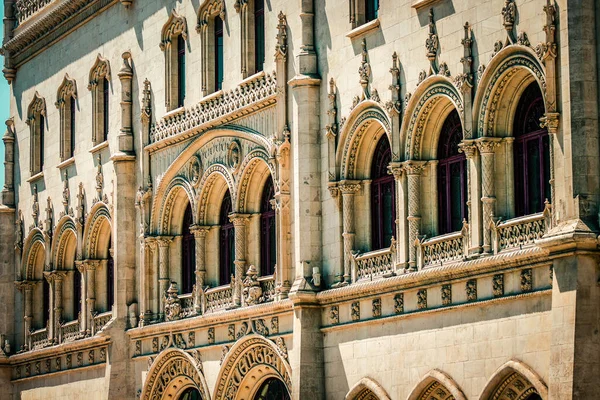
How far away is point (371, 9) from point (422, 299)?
7201mm

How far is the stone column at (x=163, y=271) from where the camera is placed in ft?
145

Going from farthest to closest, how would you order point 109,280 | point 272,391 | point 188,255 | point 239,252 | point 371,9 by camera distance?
point 109,280 → point 188,255 → point 239,252 → point 272,391 → point 371,9

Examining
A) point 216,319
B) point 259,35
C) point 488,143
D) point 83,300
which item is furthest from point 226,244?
point 488,143

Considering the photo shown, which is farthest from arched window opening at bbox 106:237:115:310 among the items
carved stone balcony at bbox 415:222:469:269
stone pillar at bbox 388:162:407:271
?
carved stone balcony at bbox 415:222:469:269

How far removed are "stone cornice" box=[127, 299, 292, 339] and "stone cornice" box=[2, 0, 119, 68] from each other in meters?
10.4

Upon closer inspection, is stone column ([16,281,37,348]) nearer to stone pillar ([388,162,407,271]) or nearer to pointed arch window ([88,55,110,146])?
pointed arch window ([88,55,110,146])

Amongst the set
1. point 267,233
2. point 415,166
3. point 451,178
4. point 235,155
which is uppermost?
point 235,155

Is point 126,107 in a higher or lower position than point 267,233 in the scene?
higher

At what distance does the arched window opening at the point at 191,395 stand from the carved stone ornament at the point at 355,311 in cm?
Answer: 867

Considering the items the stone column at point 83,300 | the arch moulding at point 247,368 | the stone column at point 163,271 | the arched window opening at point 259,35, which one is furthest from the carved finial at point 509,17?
the stone column at point 83,300

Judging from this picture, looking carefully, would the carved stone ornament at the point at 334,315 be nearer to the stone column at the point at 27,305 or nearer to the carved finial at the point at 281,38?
the carved finial at the point at 281,38

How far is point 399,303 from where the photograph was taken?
→ 33844mm

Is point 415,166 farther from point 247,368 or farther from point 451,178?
point 247,368

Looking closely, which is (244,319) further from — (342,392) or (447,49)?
(447,49)
